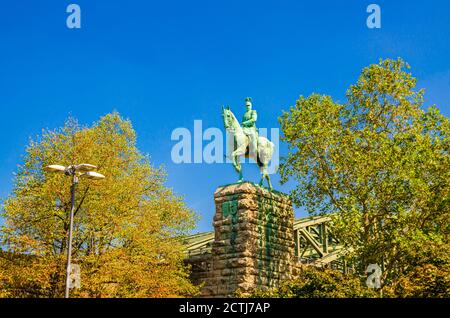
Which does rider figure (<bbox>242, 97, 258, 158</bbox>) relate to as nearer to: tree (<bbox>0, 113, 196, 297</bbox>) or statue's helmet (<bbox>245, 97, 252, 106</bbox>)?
statue's helmet (<bbox>245, 97, 252, 106</bbox>)

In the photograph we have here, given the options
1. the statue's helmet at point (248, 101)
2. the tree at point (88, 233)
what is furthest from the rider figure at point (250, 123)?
the tree at point (88, 233)

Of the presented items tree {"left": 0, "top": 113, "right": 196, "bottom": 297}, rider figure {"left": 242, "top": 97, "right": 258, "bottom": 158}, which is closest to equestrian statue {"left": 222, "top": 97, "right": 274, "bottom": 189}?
rider figure {"left": 242, "top": 97, "right": 258, "bottom": 158}

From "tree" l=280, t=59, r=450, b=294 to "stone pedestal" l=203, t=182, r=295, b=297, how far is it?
11.6ft

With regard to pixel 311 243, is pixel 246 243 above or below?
below

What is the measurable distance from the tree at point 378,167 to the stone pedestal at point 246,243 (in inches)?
139

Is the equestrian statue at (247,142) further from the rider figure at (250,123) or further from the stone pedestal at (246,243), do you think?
the stone pedestal at (246,243)

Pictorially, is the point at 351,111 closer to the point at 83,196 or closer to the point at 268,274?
the point at 268,274

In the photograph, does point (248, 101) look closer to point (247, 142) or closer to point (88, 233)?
point (247, 142)

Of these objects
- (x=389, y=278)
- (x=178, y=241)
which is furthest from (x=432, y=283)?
(x=178, y=241)

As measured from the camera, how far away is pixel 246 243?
32.1 metres

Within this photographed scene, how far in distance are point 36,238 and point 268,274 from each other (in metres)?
11.8

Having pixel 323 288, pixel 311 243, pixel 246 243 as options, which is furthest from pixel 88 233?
pixel 311 243

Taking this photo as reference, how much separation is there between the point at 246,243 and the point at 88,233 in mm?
8215

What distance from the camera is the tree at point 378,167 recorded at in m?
34.0
